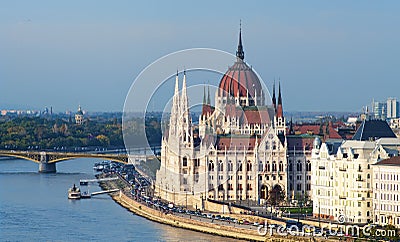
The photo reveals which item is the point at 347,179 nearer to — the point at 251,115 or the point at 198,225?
the point at 198,225

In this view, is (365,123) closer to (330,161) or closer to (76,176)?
(330,161)

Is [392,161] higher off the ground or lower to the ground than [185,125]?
lower

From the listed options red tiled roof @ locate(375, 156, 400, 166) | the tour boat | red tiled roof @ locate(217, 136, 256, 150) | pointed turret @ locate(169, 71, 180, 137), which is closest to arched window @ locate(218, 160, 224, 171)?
red tiled roof @ locate(217, 136, 256, 150)

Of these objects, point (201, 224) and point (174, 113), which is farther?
point (174, 113)

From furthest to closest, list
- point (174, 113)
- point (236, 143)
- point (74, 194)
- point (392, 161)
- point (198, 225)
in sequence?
point (74, 194) < point (174, 113) < point (236, 143) < point (198, 225) < point (392, 161)

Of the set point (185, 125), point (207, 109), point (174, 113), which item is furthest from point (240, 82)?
point (185, 125)

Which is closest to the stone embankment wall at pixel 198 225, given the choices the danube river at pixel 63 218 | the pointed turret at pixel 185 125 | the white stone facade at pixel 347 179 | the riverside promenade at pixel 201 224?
the riverside promenade at pixel 201 224
